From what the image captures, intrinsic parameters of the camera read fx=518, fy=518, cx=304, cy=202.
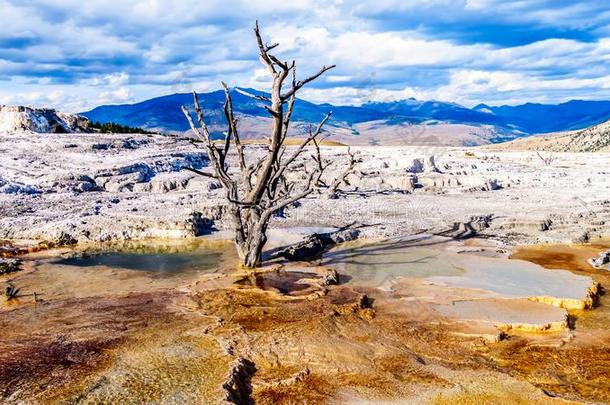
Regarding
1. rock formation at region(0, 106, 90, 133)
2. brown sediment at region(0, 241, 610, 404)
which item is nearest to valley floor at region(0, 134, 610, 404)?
brown sediment at region(0, 241, 610, 404)

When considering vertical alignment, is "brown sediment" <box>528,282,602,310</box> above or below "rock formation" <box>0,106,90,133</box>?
below

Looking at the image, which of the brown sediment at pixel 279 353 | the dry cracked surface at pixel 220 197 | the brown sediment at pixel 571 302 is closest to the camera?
the brown sediment at pixel 279 353

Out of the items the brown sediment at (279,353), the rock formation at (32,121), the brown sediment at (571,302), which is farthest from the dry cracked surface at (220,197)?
the brown sediment at (279,353)

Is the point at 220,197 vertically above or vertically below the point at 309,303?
above

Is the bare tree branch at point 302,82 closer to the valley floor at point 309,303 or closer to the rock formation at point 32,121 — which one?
the valley floor at point 309,303

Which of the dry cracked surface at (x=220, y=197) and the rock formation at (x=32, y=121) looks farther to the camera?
the rock formation at (x=32, y=121)

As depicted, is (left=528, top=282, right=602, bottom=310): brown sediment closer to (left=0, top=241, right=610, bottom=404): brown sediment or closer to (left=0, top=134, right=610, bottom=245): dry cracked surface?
(left=0, top=241, right=610, bottom=404): brown sediment

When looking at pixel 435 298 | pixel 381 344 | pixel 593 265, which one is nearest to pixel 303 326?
pixel 381 344

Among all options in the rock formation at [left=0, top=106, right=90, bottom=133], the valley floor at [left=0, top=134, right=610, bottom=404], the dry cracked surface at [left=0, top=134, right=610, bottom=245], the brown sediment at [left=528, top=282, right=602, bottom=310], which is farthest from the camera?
the rock formation at [left=0, top=106, right=90, bottom=133]

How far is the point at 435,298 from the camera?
29.2ft

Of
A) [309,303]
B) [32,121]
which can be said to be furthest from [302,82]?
[32,121]

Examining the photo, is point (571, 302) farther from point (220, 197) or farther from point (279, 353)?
point (220, 197)

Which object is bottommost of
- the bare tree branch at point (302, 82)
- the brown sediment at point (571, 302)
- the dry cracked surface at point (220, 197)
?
the brown sediment at point (571, 302)

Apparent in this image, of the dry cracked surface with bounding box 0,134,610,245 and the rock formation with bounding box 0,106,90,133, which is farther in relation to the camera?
the rock formation with bounding box 0,106,90,133
